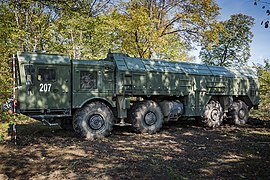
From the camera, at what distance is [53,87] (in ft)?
25.7

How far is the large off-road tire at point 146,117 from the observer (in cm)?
914

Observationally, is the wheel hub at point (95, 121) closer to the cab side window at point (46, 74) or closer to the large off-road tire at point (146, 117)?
the large off-road tire at point (146, 117)

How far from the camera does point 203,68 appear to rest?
1162 cm

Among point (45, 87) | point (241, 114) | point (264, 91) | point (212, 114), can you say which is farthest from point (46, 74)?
point (264, 91)

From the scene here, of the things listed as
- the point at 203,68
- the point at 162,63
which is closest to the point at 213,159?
the point at 162,63

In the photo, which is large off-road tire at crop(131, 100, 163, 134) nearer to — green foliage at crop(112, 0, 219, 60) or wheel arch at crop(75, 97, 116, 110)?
wheel arch at crop(75, 97, 116, 110)

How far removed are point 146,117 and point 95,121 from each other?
214 cm

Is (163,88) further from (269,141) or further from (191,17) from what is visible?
(191,17)

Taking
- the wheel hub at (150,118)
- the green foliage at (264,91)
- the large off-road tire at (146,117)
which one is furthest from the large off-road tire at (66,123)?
the green foliage at (264,91)

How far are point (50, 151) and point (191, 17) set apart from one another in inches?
577

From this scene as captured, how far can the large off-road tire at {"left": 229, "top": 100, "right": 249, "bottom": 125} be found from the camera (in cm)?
1222

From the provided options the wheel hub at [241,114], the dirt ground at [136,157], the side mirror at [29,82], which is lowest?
the dirt ground at [136,157]

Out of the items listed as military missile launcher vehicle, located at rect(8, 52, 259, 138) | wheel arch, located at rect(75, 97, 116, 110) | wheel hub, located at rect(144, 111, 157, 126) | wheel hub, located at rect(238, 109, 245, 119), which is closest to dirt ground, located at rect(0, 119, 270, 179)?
wheel hub, located at rect(144, 111, 157, 126)

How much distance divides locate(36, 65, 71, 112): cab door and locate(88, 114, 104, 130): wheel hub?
88cm
